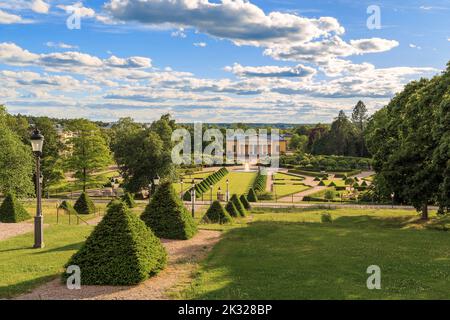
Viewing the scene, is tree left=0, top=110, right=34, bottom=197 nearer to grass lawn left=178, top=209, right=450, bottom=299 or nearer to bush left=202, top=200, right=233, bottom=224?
bush left=202, top=200, right=233, bottom=224

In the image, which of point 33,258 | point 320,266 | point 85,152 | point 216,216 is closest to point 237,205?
point 216,216

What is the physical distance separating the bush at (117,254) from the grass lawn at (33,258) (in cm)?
115

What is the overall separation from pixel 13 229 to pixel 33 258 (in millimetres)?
8505

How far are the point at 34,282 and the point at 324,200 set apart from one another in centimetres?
4074

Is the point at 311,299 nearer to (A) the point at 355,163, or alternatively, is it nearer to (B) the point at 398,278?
(B) the point at 398,278

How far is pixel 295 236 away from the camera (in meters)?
18.8

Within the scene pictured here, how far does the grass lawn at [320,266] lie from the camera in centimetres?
1045

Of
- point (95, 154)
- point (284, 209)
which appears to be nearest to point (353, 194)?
point (284, 209)

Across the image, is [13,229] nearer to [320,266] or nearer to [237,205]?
[320,266]

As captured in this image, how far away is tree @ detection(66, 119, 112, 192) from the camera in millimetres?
55844

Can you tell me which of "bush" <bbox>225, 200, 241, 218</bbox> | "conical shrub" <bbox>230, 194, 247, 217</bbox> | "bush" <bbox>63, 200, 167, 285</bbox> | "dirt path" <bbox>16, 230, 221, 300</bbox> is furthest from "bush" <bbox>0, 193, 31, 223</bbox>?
"bush" <bbox>63, 200, 167, 285</bbox>

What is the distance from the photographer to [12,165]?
36.3 meters

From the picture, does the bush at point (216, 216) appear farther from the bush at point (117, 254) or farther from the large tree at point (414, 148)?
the bush at point (117, 254)

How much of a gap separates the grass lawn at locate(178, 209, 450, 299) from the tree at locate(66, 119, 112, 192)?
39910 mm
